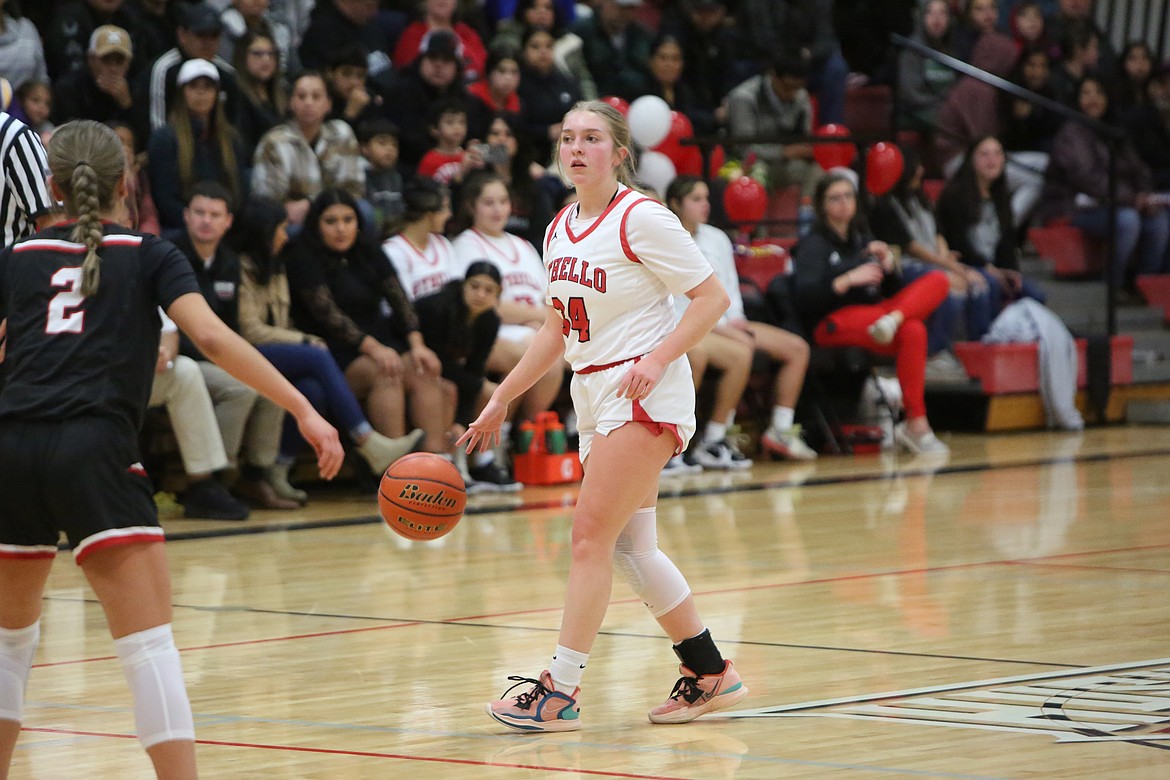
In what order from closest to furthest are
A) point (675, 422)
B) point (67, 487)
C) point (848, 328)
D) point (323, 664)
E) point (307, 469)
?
point (67, 487)
point (675, 422)
point (323, 664)
point (307, 469)
point (848, 328)

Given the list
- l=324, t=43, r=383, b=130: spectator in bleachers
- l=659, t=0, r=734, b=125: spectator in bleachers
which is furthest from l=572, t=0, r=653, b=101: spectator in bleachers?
l=324, t=43, r=383, b=130: spectator in bleachers

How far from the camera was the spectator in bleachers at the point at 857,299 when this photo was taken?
11312 millimetres

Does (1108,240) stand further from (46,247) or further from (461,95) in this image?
(46,247)

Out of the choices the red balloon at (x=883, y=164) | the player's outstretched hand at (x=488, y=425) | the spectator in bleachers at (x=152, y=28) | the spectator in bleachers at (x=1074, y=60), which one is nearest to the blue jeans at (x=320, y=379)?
the spectator in bleachers at (x=152, y=28)

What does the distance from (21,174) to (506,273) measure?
5.42m

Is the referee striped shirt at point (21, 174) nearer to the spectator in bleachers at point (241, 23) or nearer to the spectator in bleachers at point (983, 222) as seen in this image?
Answer: the spectator in bleachers at point (241, 23)

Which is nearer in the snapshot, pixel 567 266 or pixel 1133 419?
pixel 567 266

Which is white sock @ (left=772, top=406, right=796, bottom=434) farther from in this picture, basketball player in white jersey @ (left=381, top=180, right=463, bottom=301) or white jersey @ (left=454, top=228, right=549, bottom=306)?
A: basketball player in white jersey @ (left=381, top=180, right=463, bottom=301)

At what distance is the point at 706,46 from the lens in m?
14.1

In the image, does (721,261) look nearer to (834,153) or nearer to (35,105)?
(834,153)

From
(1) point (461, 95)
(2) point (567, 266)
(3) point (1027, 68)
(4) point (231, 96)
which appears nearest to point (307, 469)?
(4) point (231, 96)

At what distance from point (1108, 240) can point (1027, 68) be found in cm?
235

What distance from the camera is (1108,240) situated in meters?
13.7

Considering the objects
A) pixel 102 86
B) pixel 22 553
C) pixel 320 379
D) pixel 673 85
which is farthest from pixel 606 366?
pixel 673 85
